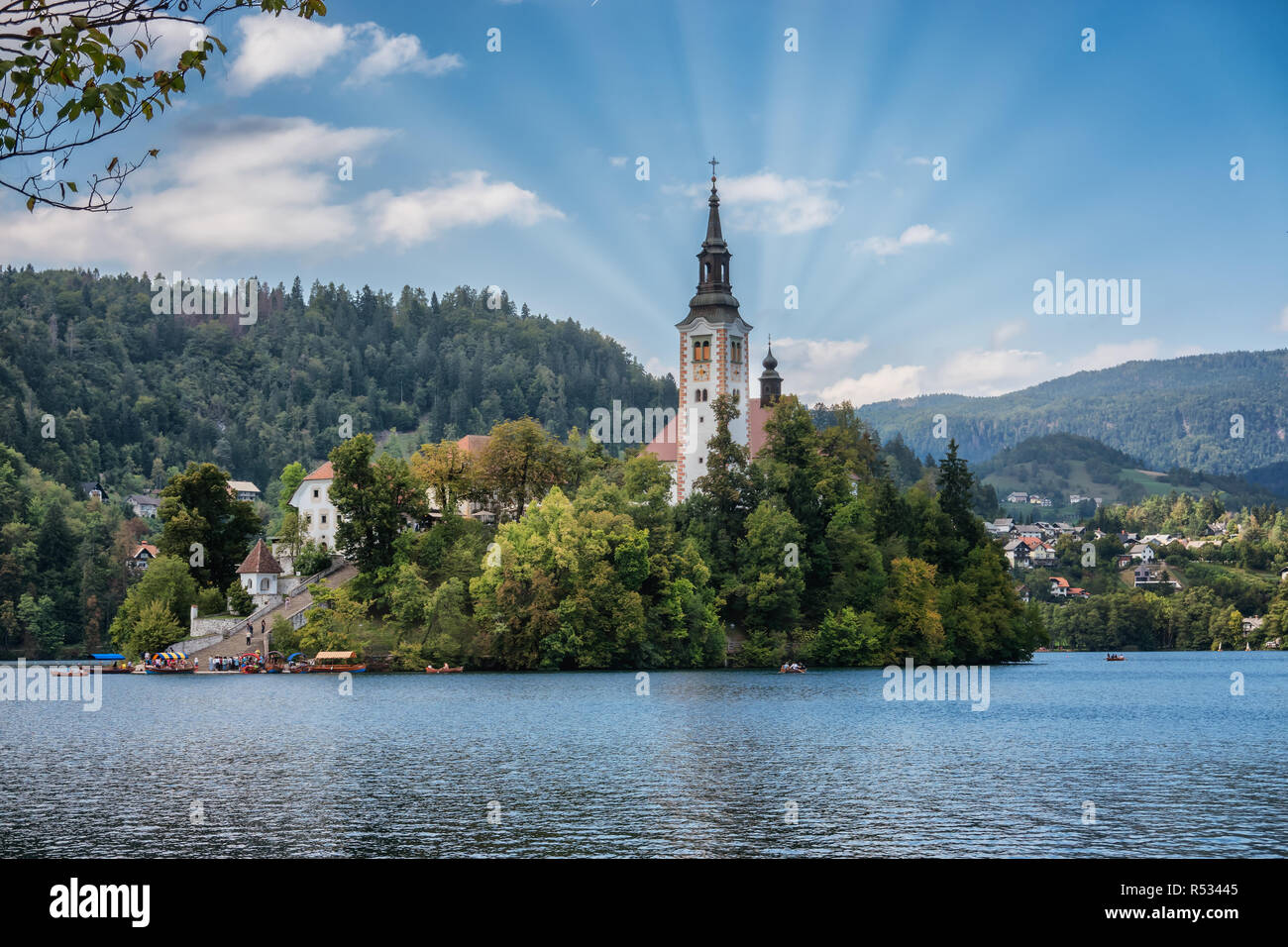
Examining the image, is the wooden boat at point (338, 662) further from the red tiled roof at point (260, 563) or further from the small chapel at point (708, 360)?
the small chapel at point (708, 360)

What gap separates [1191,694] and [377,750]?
198ft

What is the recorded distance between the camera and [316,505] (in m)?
117

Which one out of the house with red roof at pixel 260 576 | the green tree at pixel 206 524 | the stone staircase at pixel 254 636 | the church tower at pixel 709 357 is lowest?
the stone staircase at pixel 254 636

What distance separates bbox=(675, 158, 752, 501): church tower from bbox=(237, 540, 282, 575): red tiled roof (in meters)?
35.8

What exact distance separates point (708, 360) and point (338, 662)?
1723 inches

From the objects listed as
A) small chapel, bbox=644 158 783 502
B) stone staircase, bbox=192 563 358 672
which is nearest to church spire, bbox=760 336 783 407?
small chapel, bbox=644 158 783 502

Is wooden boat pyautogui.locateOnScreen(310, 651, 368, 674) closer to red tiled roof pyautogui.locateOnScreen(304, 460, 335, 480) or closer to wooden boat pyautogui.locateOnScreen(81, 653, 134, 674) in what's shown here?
wooden boat pyautogui.locateOnScreen(81, 653, 134, 674)

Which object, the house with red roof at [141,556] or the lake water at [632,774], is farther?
the house with red roof at [141,556]

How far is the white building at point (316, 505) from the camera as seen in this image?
4550 inches

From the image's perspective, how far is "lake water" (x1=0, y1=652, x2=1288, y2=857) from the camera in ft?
104

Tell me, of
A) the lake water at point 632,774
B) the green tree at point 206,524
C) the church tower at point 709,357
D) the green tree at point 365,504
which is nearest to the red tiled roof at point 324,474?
the green tree at point 206,524

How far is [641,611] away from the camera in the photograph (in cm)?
9475

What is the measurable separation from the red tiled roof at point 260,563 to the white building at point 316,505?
10293mm

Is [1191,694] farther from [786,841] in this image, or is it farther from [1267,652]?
[1267,652]
